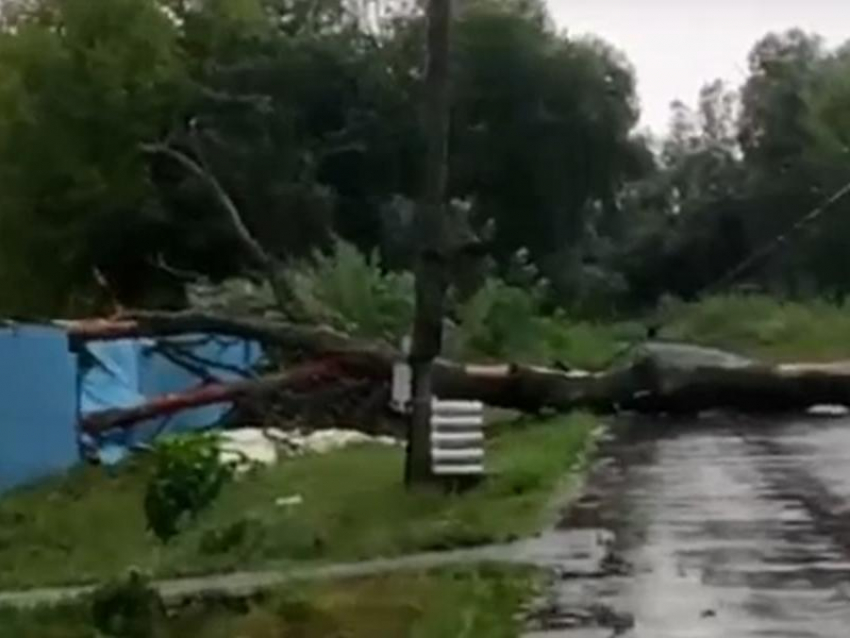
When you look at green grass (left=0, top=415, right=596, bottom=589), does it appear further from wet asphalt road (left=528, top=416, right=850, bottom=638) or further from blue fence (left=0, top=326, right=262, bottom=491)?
wet asphalt road (left=528, top=416, right=850, bottom=638)

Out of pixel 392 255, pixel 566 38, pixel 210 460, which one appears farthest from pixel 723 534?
pixel 566 38

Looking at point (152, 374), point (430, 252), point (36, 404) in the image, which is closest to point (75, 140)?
point (152, 374)

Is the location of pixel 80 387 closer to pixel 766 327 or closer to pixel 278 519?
pixel 278 519

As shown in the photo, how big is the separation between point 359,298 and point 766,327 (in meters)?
26.2

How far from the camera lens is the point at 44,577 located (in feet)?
57.1

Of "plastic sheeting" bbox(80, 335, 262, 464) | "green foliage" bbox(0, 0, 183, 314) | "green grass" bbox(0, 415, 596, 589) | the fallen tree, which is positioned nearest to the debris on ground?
"green grass" bbox(0, 415, 596, 589)

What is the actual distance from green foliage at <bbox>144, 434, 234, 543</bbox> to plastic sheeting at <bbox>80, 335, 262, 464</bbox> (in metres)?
5.88

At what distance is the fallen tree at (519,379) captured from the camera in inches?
1083

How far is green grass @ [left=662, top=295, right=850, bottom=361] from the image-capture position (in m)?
52.7

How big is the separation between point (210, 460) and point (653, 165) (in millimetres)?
55002

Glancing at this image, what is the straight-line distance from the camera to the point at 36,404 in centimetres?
2383

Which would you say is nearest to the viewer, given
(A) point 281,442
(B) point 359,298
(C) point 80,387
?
(C) point 80,387

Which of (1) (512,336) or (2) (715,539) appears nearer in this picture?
A: (2) (715,539)

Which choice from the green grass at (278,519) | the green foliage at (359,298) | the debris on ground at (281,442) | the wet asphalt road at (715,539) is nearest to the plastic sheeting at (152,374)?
the debris on ground at (281,442)
